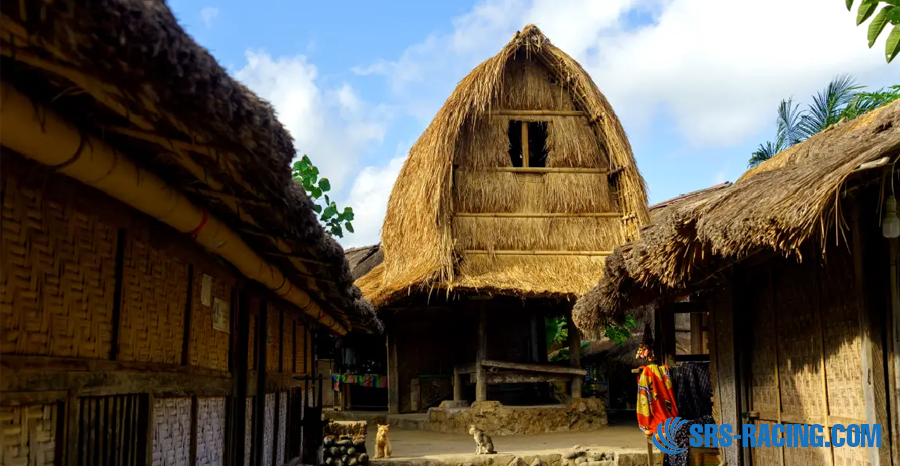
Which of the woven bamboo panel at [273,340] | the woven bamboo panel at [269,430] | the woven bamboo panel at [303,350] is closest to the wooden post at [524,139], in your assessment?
the woven bamboo panel at [303,350]

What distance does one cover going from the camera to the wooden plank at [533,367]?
13.8m

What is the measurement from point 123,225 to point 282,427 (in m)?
4.86

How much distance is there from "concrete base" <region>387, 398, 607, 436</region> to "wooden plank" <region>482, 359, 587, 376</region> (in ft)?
1.90

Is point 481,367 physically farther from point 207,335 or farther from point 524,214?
point 207,335

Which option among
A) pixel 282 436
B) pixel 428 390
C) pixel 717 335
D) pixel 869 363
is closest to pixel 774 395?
pixel 717 335

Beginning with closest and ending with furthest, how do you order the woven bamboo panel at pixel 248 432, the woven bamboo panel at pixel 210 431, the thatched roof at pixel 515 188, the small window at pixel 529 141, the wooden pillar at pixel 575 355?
the woven bamboo panel at pixel 210 431 < the woven bamboo panel at pixel 248 432 < the thatched roof at pixel 515 188 < the wooden pillar at pixel 575 355 < the small window at pixel 529 141

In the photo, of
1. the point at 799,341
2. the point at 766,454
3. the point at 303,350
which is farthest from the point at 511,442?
the point at 799,341

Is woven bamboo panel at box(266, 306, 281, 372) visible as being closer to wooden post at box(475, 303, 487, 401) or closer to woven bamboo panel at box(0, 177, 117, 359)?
woven bamboo panel at box(0, 177, 117, 359)

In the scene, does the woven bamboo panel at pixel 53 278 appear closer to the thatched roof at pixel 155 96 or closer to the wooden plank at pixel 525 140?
the thatched roof at pixel 155 96

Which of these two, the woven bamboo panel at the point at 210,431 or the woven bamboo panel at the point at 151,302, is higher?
the woven bamboo panel at the point at 151,302

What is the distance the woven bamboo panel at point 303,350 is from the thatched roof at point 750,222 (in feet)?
11.0

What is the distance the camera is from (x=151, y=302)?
3639 millimetres

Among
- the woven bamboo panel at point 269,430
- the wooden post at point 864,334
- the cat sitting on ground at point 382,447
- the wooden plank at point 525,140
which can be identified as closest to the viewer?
the wooden post at point 864,334

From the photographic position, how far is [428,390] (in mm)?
16016
